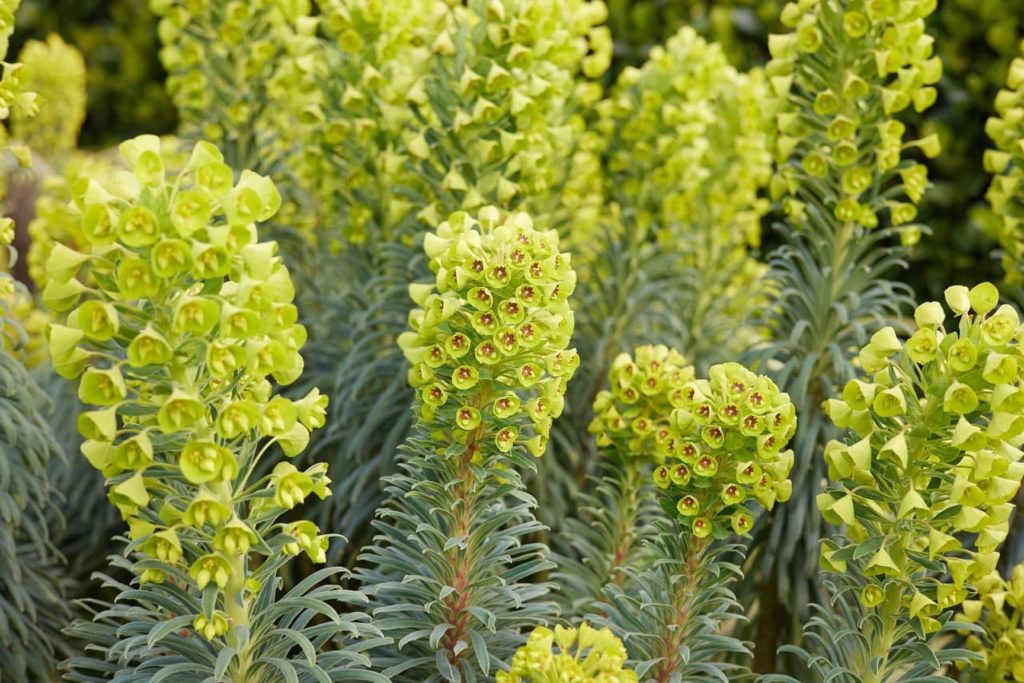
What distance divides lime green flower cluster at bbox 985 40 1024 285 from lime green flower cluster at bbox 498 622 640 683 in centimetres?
206

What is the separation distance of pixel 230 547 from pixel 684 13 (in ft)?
17.8

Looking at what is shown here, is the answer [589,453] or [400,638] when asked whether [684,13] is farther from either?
[400,638]

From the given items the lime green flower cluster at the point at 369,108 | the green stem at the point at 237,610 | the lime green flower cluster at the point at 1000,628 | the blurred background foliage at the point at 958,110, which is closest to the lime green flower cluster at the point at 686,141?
the lime green flower cluster at the point at 369,108

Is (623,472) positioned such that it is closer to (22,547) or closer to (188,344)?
(188,344)

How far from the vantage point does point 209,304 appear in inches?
73.2

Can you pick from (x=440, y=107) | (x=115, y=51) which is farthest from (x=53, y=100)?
(x=440, y=107)

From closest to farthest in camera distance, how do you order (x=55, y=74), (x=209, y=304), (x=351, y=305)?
1. (x=209, y=304)
2. (x=351, y=305)
3. (x=55, y=74)

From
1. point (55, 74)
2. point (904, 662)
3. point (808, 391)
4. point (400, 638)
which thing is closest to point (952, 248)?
point (808, 391)

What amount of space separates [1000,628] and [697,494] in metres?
0.98

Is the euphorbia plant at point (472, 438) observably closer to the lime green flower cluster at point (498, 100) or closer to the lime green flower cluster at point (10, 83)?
the lime green flower cluster at point (498, 100)

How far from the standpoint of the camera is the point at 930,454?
87.1 inches

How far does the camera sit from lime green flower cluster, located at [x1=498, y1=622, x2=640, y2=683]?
200 centimetres

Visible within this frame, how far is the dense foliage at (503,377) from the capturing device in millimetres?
2014

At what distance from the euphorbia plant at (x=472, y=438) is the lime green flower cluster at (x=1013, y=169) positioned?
1.68 meters
